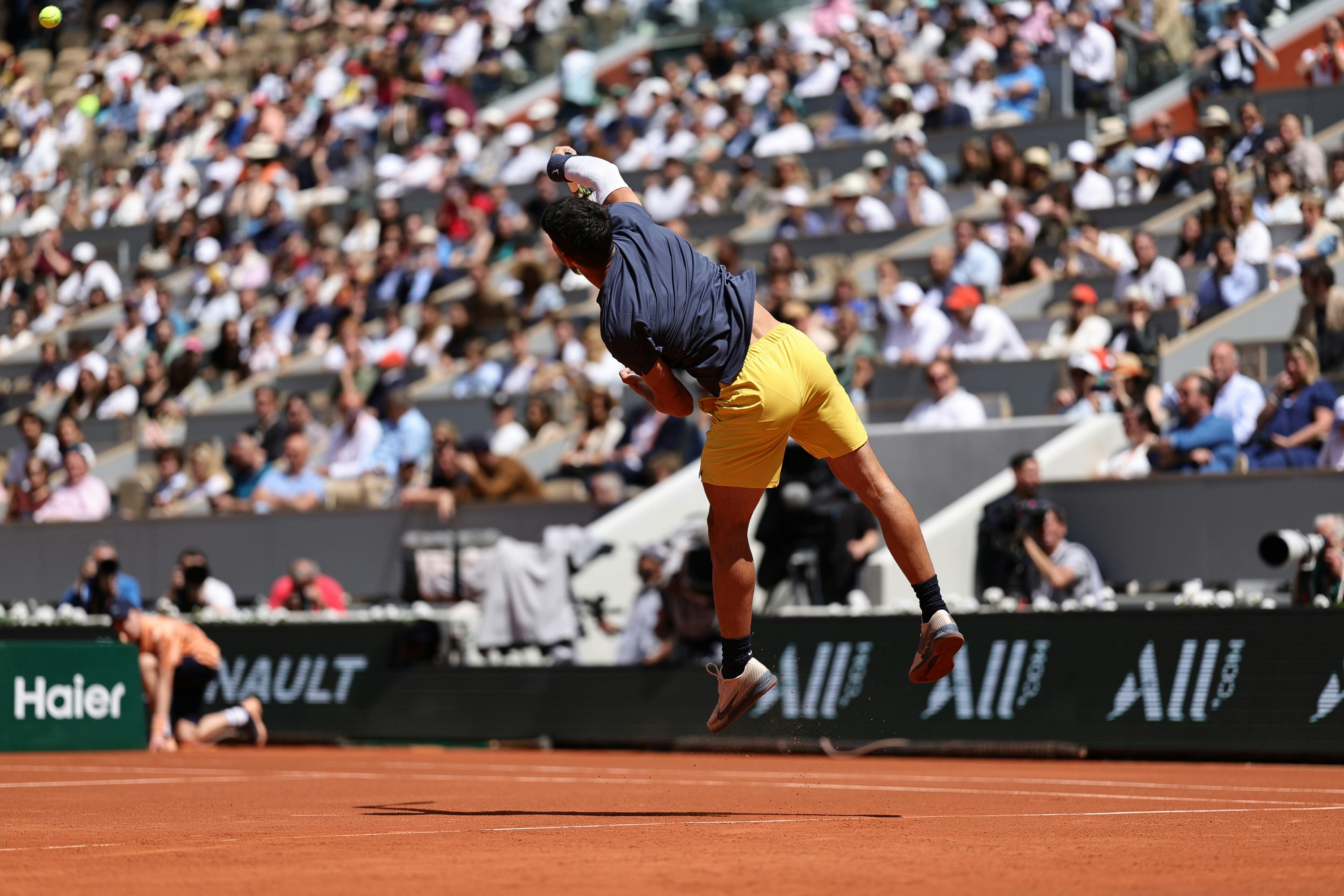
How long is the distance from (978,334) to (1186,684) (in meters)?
5.73

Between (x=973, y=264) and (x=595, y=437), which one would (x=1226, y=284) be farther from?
(x=595, y=437)

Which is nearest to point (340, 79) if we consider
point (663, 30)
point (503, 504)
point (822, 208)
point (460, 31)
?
point (460, 31)

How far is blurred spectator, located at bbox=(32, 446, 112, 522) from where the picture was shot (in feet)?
65.6

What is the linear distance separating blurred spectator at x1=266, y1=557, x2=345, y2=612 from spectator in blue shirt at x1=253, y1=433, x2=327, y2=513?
1109mm

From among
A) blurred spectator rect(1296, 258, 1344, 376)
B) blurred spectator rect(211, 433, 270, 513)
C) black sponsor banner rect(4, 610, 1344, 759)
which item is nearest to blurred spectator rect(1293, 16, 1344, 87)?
blurred spectator rect(1296, 258, 1344, 376)

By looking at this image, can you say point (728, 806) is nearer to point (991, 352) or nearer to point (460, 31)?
point (991, 352)

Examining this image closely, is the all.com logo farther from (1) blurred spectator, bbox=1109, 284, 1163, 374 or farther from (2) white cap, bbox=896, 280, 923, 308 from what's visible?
(2) white cap, bbox=896, 280, 923, 308

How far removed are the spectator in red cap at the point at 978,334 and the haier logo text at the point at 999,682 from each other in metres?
4.69

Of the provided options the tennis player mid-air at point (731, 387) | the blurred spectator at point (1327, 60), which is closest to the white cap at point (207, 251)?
the blurred spectator at point (1327, 60)

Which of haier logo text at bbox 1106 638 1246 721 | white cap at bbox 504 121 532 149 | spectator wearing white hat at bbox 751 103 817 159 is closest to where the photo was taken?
haier logo text at bbox 1106 638 1246 721

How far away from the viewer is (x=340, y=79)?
30.6 meters

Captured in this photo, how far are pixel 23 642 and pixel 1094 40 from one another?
1300 centimetres

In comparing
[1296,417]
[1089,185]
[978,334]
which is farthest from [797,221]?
[1296,417]

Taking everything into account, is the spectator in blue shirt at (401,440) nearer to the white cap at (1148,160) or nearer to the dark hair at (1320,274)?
the white cap at (1148,160)
